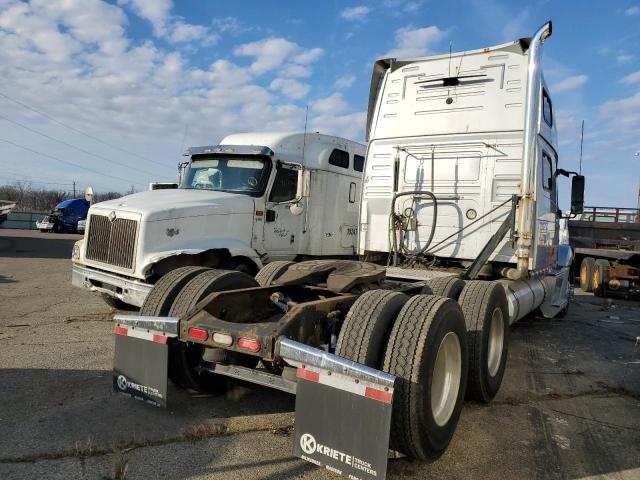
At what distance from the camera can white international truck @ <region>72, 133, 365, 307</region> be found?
6.48 metres

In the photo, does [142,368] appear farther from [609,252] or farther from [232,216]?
[609,252]

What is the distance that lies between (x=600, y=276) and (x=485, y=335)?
34.8 feet

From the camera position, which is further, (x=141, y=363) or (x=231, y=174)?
(x=231, y=174)

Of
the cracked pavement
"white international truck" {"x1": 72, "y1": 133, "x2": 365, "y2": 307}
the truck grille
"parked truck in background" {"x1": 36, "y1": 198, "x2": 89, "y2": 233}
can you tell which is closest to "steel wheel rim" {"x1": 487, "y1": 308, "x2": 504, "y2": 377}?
the cracked pavement

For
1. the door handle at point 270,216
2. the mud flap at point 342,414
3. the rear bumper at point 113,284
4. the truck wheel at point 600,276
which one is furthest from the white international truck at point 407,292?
the truck wheel at point 600,276

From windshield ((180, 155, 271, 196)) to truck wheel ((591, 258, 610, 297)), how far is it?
10.0 metres

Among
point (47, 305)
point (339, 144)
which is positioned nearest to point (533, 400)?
point (339, 144)

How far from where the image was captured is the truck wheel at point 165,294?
4.00m

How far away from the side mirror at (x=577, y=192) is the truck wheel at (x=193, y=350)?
5989 millimetres

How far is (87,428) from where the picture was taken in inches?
141

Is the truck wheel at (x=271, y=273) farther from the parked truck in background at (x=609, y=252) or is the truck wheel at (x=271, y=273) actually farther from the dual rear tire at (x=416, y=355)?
the parked truck in background at (x=609, y=252)

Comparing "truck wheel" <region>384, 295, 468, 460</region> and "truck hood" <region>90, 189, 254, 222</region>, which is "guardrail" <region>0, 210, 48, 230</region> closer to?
"truck hood" <region>90, 189, 254, 222</region>

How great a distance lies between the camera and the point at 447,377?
354 cm

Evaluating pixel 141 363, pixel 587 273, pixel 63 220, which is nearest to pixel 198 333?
pixel 141 363
